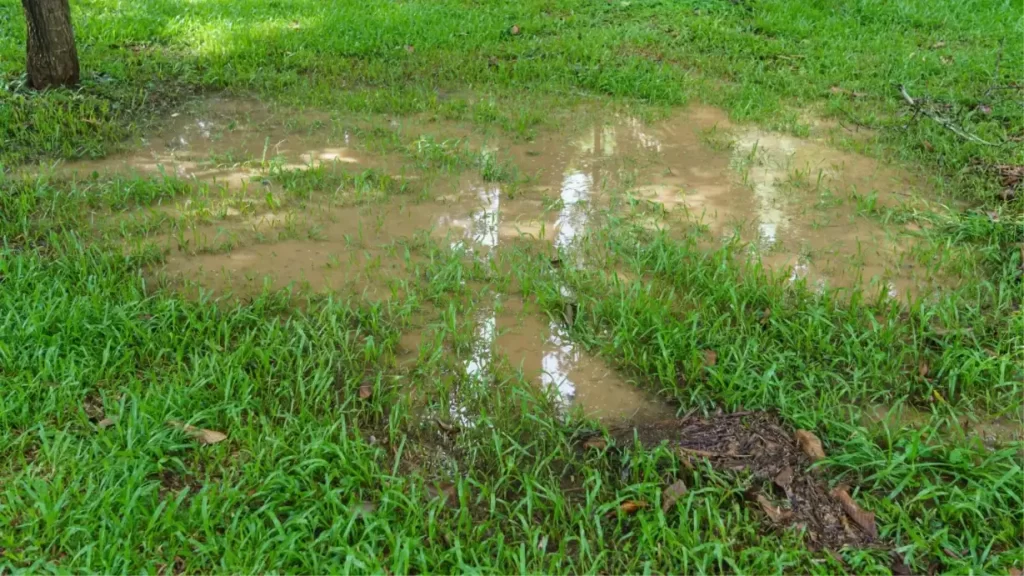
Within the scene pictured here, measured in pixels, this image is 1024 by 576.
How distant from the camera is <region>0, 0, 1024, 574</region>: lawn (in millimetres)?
2426

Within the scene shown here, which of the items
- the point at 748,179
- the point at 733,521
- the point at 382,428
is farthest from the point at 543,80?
the point at 733,521

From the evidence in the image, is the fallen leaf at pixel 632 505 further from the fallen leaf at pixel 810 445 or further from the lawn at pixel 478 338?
the fallen leaf at pixel 810 445

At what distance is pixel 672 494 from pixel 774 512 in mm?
323

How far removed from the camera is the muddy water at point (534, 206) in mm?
3666

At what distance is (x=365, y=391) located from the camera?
10.0ft

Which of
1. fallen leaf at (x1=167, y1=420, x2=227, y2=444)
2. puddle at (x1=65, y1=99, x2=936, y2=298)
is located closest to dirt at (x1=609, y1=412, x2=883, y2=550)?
puddle at (x1=65, y1=99, x2=936, y2=298)

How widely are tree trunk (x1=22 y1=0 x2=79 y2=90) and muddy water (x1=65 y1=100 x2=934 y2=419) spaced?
1080 millimetres

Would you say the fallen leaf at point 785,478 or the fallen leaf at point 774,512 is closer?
the fallen leaf at point 774,512

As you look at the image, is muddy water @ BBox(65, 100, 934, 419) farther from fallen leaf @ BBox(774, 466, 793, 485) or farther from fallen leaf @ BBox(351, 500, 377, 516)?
fallen leaf @ BBox(351, 500, 377, 516)

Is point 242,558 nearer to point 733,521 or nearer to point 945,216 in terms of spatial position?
point 733,521

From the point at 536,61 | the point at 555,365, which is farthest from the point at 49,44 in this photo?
the point at 555,365

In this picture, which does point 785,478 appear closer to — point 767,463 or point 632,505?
point 767,463

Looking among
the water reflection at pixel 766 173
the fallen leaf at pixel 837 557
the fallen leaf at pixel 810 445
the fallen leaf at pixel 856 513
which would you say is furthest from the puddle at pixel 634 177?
the fallen leaf at pixel 837 557

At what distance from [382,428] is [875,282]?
2.51 m
